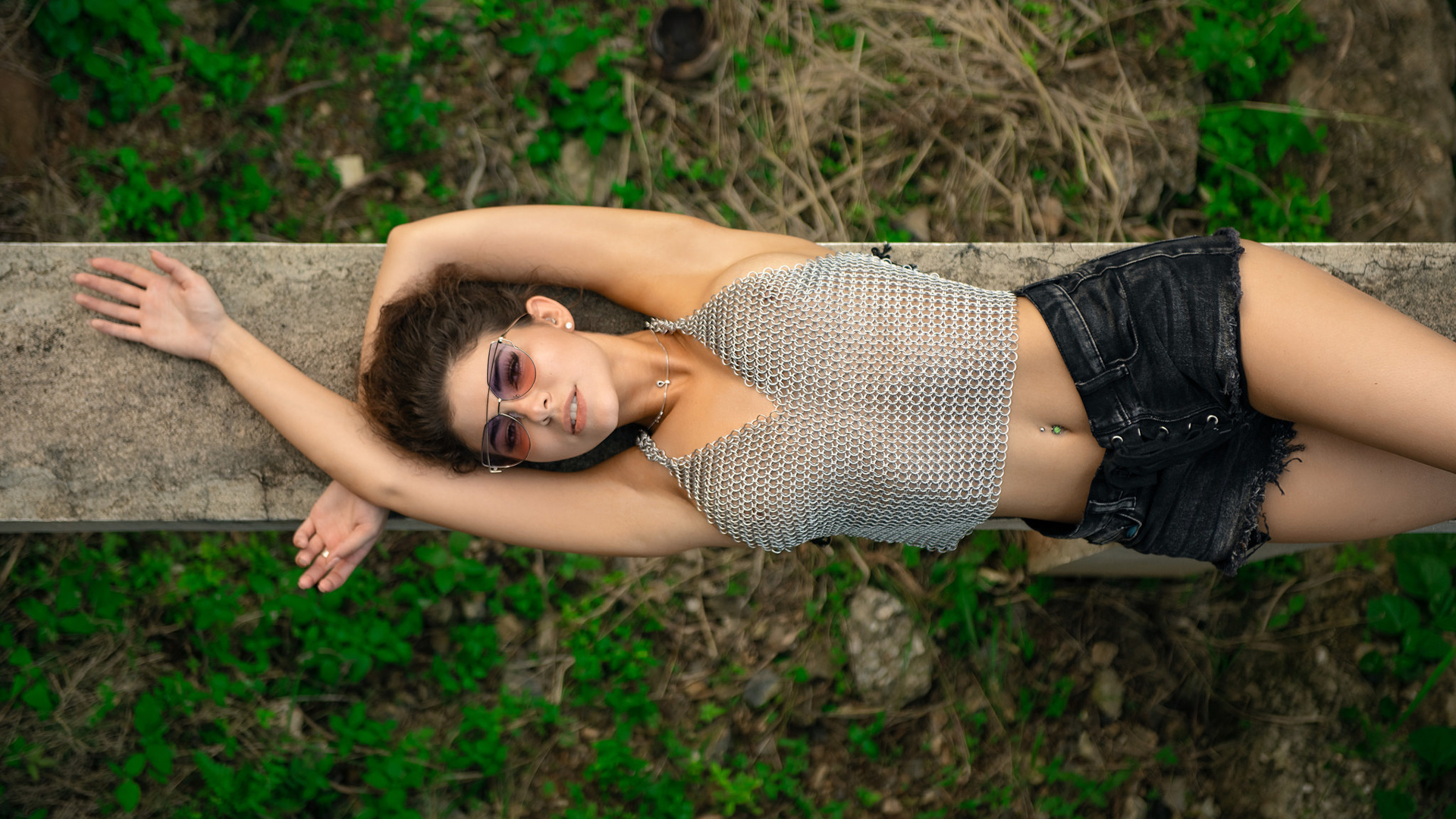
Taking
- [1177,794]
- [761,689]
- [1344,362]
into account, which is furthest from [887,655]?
[1344,362]

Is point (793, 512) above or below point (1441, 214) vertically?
below

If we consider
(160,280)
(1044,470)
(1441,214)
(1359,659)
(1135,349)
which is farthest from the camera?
(1441,214)

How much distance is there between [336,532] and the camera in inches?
109

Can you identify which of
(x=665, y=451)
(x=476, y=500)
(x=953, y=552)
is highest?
(x=665, y=451)

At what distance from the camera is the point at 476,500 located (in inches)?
105

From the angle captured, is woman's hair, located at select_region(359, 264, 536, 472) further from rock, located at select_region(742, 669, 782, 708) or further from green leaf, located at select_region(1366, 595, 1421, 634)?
green leaf, located at select_region(1366, 595, 1421, 634)

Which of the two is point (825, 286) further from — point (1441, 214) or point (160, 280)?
point (1441, 214)

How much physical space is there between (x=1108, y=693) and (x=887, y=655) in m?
1.01

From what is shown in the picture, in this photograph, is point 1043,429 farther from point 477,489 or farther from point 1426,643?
point 1426,643

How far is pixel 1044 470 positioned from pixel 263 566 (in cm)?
326

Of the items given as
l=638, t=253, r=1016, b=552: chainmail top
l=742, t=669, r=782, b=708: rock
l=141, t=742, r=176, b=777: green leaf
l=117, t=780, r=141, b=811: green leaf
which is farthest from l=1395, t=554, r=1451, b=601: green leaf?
l=117, t=780, r=141, b=811: green leaf

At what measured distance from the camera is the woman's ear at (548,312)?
2664mm

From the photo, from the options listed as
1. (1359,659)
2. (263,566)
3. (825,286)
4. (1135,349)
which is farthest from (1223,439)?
(263,566)

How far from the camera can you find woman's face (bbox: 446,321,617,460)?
96.7 inches
